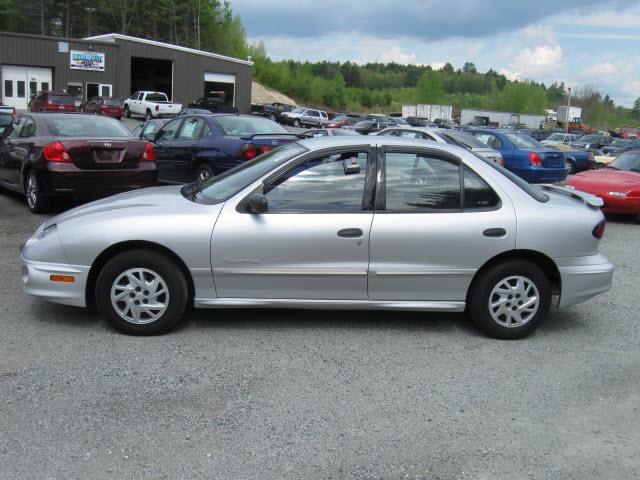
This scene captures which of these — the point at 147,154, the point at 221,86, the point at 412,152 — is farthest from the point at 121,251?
the point at 221,86

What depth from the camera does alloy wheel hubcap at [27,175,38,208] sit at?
9.91 metres

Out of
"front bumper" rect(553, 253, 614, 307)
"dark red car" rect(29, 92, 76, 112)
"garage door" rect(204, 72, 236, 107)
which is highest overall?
"garage door" rect(204, 72, 236, 107)

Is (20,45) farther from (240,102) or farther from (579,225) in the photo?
(579,225)

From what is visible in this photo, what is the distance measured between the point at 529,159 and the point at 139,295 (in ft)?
42.7

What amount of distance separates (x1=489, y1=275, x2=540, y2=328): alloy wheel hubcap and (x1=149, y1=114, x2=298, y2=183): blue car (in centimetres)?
623

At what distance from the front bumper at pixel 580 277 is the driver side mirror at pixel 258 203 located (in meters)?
2.30

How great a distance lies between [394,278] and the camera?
5152mm

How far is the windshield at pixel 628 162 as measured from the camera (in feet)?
45.7

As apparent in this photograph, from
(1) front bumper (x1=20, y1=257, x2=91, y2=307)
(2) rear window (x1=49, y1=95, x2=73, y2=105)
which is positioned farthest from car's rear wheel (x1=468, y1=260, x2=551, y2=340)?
(2) rear window (x1=49, y1=95, x2=73, y2=105)

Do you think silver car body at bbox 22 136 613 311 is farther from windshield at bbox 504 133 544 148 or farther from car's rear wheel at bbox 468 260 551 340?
windshield at bbox 504 133 544 148

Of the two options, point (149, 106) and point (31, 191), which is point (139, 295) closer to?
point (31, 191)

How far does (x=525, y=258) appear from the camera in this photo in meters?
5.29

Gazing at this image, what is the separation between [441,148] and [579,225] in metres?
1.25

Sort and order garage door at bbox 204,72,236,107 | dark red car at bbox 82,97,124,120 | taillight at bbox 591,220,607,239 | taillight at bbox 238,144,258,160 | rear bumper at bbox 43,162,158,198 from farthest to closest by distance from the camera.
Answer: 1. garage door at bbox 204,72,236,107
2. dark red car at bbox 82,97,124,120
3. taillight at bbox 238,144,258,160
4. rear bumper at bbox 43,162,158,198
5. taillight at bbox 591,220,607,239
